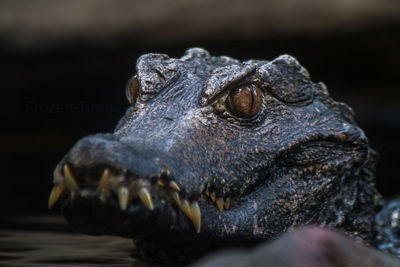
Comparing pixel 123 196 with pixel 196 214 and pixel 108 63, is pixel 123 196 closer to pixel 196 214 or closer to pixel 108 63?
pixel 196 214

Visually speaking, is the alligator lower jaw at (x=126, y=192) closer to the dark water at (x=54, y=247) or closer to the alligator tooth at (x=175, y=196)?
the alligator tooth at (x=175, y=196)

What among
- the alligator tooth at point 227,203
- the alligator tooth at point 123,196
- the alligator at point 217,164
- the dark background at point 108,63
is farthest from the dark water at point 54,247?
the dark background at point 108,63

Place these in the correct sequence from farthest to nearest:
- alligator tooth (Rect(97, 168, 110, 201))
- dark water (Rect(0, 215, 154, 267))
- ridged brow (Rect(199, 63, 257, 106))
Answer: dark water (Rect(0, 215, 154, 267)) < ridged brow (Rect(199, 63, 257, 106)) < alligator tooth (Rect(97, 168, 110, 201))

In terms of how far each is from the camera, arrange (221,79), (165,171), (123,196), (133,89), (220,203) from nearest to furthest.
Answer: (123,196), (165,171), (220,203), (221,79), (133,89)

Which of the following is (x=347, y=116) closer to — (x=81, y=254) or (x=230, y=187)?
(x=230, y=187)

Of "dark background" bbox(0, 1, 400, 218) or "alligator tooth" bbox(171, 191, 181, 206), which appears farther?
"dark background" bbox(0, 1, 400, 218)

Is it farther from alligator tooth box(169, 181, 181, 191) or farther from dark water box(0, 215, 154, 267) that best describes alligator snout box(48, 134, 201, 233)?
dark water box(0, 215, 154, 267)

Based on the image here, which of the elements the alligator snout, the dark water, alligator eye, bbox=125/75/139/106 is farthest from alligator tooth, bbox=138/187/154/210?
alligator eye, bbox=125/75/139/106

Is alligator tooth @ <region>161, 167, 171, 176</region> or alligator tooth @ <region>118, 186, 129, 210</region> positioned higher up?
alligator tooth @ <region>161, 167, 171, 176</region>

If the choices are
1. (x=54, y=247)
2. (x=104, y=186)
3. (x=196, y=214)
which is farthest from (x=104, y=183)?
(x=54, y=247)

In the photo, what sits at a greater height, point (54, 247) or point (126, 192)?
point (126, 192)
